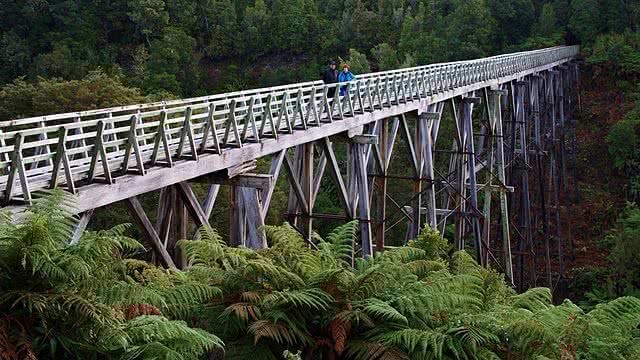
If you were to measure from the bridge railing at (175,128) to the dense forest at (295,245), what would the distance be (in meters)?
0.99

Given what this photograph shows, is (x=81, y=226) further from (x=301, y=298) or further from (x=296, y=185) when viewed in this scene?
(x=296, y=185)

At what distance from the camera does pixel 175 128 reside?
932 centimetres

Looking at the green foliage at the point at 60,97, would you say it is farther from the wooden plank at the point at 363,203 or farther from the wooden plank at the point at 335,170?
the wooden plank at the point at 335,170

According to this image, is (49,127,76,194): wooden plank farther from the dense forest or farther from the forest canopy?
the forest canopy

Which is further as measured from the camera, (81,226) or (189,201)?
(189,201)

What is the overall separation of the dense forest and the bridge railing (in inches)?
39.1

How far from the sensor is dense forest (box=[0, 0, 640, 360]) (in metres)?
4.36

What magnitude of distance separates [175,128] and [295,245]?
151 inches

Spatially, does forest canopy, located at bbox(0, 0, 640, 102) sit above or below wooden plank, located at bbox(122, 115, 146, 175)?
below

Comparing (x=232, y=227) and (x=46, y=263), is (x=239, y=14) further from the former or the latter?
(x=46, y=263)

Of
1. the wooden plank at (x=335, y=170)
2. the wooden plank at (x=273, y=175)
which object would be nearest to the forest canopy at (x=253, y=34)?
the wooden plank at (x=335, y=170)

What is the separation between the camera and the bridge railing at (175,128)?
6820 millimetres

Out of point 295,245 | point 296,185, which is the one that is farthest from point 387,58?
point 295,245

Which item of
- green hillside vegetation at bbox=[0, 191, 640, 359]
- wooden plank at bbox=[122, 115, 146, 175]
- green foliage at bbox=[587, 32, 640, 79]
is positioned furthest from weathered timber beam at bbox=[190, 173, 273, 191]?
green foliage at bbox=[587, 32, 640, 79]
